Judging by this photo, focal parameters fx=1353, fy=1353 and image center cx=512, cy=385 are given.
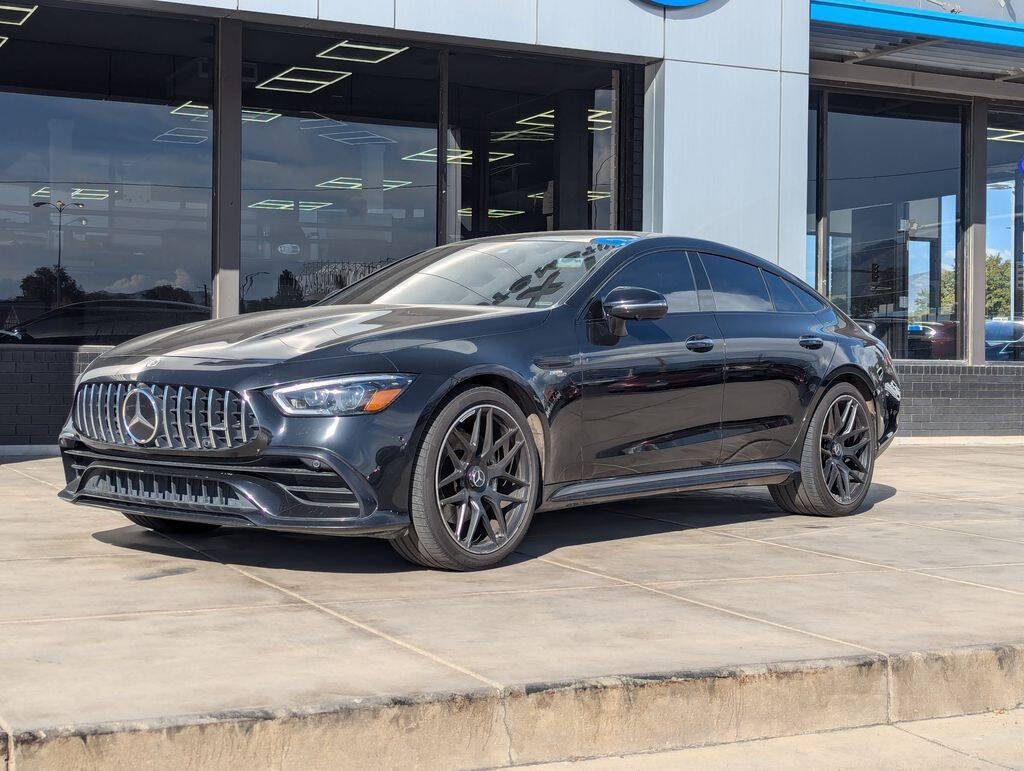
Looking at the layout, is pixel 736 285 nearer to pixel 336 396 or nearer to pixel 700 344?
pixel 700 344

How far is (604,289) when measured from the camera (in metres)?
6.51

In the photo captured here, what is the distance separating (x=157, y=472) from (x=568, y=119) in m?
8.78

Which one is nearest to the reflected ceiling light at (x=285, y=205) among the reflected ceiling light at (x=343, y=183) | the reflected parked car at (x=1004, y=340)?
the reflected ceiling light at (x=343, y=183)

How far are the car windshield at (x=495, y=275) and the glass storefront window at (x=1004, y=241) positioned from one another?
10.5m

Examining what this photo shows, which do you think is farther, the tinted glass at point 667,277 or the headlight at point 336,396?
the tinted glass at point 667,277

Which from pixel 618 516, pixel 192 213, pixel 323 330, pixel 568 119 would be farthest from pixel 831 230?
pixel 323 330

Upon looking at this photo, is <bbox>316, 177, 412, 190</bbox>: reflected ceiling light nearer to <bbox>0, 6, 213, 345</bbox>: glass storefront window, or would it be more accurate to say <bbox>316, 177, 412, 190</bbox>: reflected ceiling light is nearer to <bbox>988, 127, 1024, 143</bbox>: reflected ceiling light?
<bbox>0, 6, 213, 345</bbox>: glass storefront window

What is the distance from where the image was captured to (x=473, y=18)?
1209 centimetres

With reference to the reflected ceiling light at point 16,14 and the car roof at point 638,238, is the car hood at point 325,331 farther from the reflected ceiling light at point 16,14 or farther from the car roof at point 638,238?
the reflected ceiling light at point 16,14

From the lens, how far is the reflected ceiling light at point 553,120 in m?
13.3

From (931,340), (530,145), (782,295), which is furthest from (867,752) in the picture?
(931,340)

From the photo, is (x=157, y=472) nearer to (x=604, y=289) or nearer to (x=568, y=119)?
(x=604, y=289)

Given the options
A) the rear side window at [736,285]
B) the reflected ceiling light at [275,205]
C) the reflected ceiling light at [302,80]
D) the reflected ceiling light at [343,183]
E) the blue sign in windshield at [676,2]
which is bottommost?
the rear side window at [736,285]

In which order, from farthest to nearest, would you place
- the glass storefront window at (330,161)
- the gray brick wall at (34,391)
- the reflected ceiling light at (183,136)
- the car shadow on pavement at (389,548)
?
the glass storefront window at (330,161)
the reflected ceiling light at (183,136)
the gray brick wall at (34,391)
the car shadow on pavement at (389,548)
